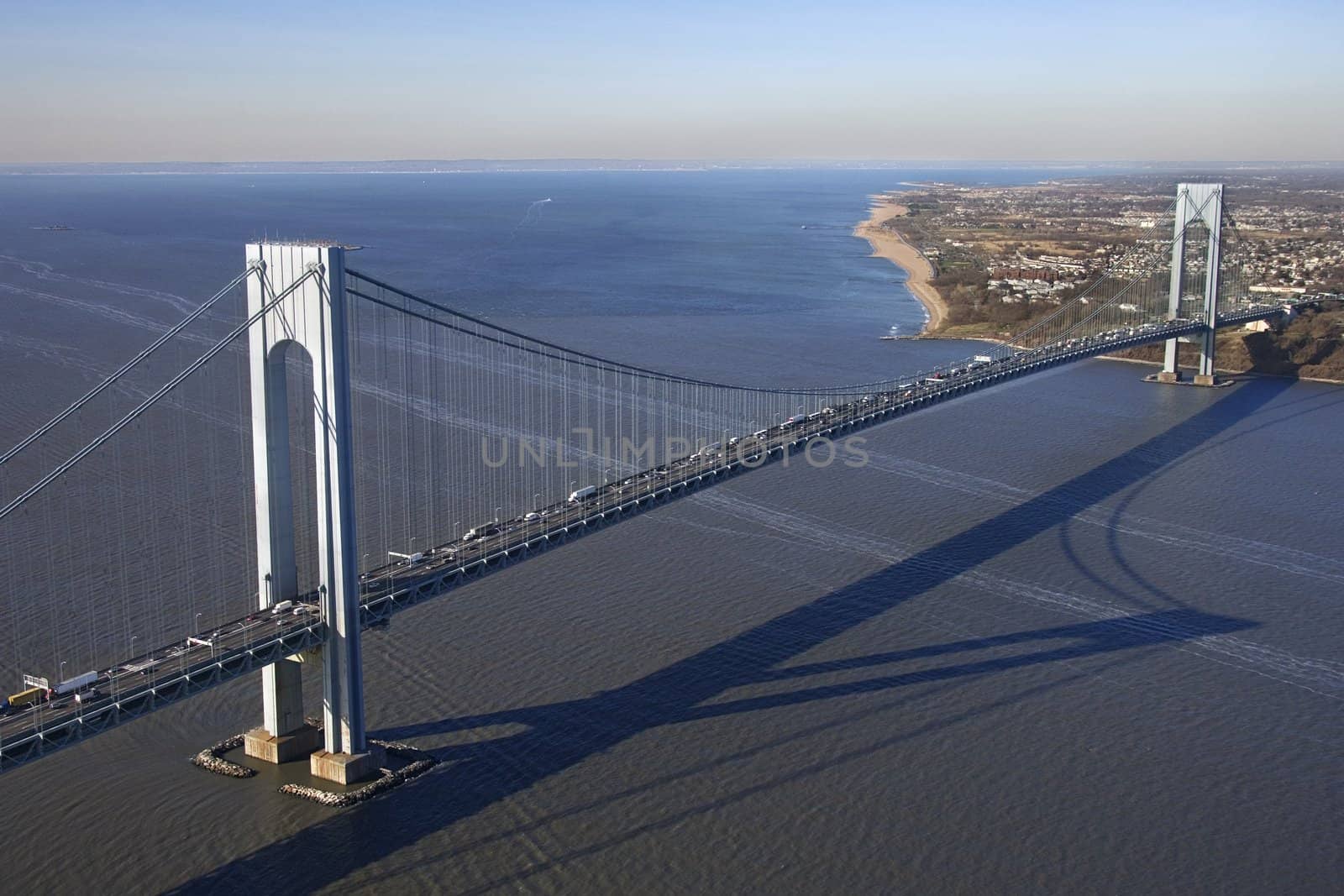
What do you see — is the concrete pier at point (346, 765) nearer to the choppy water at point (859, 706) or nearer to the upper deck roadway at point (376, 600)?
the choppy water at point (859, 706)

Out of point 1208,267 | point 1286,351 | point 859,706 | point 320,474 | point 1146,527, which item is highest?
point 1208,267

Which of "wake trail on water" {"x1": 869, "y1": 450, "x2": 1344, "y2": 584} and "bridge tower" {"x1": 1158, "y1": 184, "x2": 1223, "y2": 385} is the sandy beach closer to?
"bridge tower" {"x1": 1158, "y1": 184, "x2": 1223, "y2": 385}

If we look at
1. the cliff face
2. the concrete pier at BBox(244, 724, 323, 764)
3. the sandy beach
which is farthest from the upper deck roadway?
the sandy beach

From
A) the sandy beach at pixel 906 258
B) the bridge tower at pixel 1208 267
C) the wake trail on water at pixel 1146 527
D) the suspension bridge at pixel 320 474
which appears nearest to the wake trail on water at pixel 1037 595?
the suspension bridge at pixel 320 474

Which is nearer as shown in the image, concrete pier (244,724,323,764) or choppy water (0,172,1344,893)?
choppy water (0,172,1344,893)

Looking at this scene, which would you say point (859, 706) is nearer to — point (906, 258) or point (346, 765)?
point (346, 765)

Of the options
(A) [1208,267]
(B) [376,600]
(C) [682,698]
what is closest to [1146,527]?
(C) [682,698]
